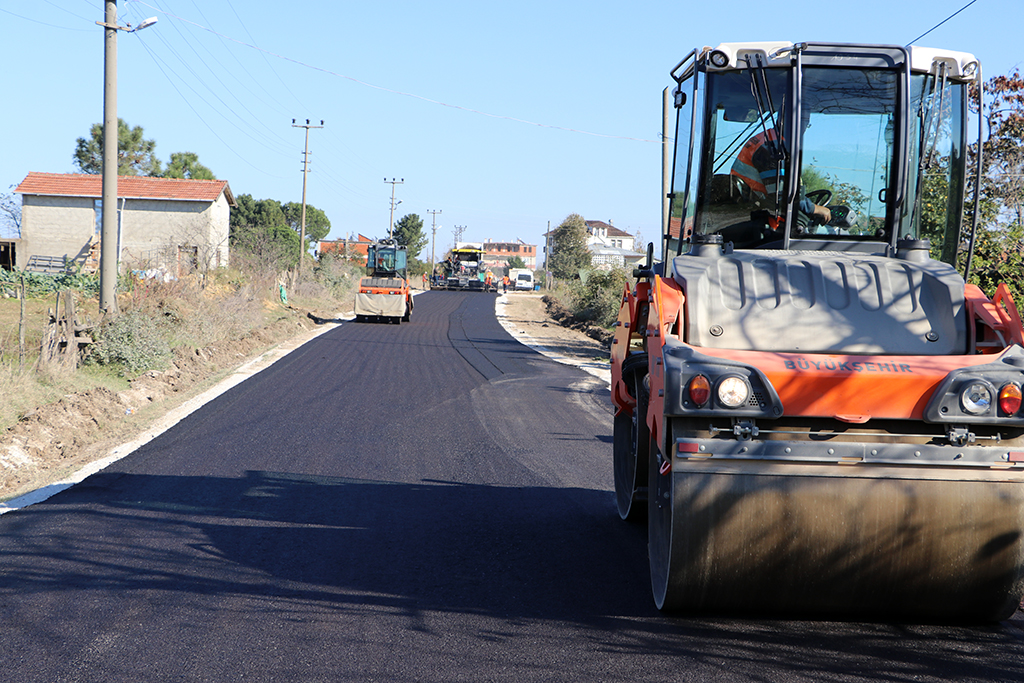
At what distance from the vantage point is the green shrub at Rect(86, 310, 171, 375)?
14555 millimetres

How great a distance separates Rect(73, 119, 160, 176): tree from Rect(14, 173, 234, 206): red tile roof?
72.4 feet

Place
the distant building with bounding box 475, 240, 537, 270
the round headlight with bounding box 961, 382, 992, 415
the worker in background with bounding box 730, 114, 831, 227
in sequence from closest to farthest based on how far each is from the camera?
the round headlight with bounding box 961, 382, 992, 415
the worker in background with bounding box 730, 114, 831, 227
the distant building with bounding box 475, 240, 537, 270

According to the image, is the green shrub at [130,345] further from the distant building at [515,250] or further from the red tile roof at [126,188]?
the distant building at [515,250]

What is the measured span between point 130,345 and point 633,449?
11190 millimetres

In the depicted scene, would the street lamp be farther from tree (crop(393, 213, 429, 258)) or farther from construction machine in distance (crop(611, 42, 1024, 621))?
tree (crop(393, 213, 429, 258))

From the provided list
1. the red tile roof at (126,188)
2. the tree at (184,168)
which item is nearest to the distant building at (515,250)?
Result: the tree at (184,168)

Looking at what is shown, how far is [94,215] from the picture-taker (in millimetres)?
44938

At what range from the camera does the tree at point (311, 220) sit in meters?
92.7

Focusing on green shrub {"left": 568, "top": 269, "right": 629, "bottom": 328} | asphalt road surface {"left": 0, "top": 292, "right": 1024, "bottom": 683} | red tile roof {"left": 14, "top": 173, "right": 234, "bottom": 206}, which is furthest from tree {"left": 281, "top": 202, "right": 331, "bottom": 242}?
asphalt road surface {"left": 0, "top": 292, "right": 1024, "bottom": 683}

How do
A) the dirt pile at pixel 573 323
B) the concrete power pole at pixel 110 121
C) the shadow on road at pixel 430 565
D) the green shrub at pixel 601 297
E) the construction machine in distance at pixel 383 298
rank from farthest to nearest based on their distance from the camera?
the green shrub at pixel 601 297, the construction machine in distance at pixel 383 298, the dirt pile at pixel 573 323, the concrete power pole at pixel 110 121, the shadow on road at pixel 430 565

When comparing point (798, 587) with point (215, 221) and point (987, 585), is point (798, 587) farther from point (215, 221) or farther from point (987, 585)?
point (215, 221)

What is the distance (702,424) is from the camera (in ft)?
13.8

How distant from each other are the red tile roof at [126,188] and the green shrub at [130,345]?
106 ft

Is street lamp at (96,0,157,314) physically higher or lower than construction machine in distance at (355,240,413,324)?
higher
